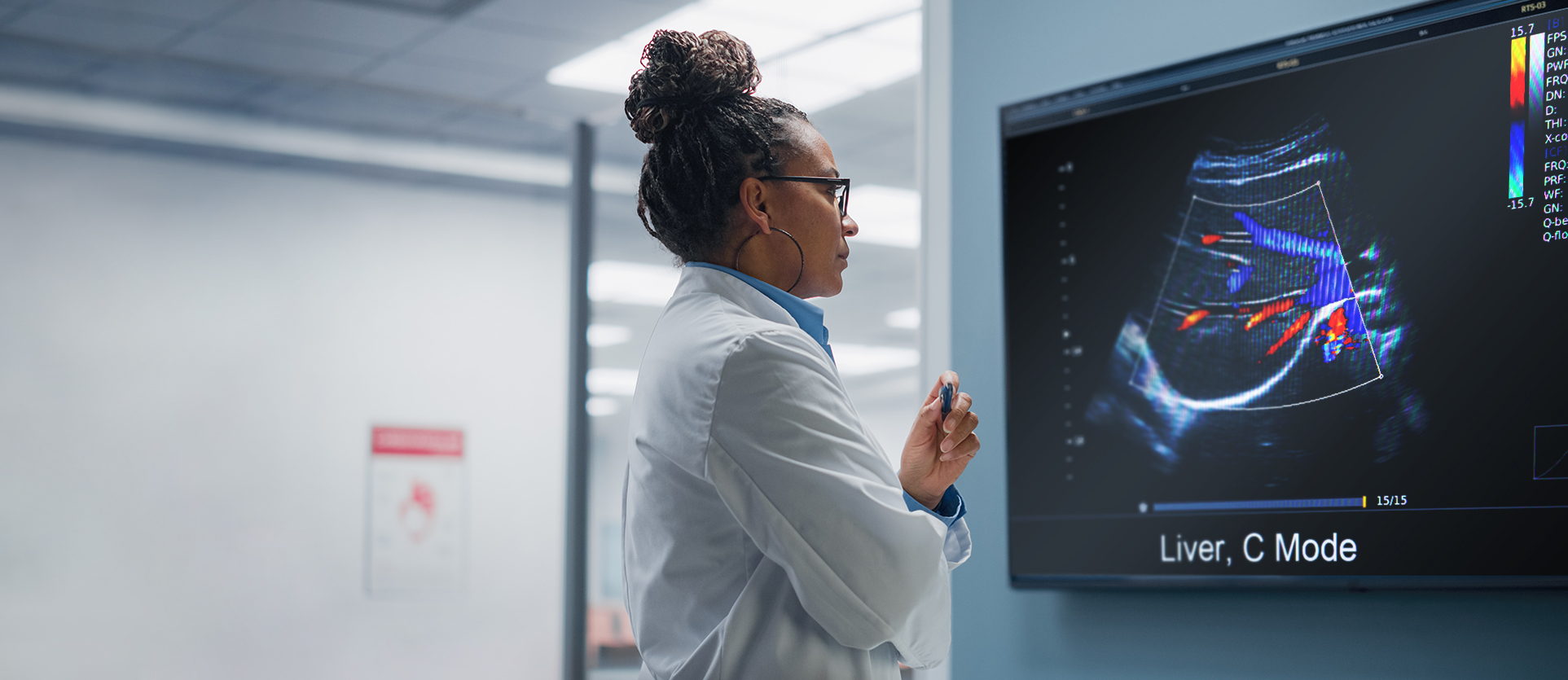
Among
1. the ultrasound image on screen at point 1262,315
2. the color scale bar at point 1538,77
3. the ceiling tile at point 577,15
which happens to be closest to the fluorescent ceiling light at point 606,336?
the ceiling tile at point 577,15

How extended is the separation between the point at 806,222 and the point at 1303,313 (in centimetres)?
81

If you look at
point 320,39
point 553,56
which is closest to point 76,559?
point 320,39

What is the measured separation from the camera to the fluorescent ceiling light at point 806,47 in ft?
9.14

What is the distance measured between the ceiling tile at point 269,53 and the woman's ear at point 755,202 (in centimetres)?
287

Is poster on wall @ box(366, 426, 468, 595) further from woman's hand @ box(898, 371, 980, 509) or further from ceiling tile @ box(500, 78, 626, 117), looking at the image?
woman's hand @ box(898, 371, 980, 509)

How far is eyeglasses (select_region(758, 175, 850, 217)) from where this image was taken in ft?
4.16

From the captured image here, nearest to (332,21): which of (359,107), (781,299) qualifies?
(359,107)

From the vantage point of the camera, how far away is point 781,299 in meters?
1.27

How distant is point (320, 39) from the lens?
12.5 feet

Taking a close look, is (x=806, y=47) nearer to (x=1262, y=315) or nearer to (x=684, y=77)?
(x=1262, y=315)

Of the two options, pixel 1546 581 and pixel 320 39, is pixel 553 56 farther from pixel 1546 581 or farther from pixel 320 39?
pixel 1546 581

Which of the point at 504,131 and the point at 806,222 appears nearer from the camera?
the point at 806,222

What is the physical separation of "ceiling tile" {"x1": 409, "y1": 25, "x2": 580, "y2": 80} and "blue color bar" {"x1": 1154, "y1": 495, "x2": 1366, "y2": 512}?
270cm

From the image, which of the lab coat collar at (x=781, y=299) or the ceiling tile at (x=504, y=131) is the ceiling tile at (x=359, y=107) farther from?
the lab coat collar at (x=781, y=299)
